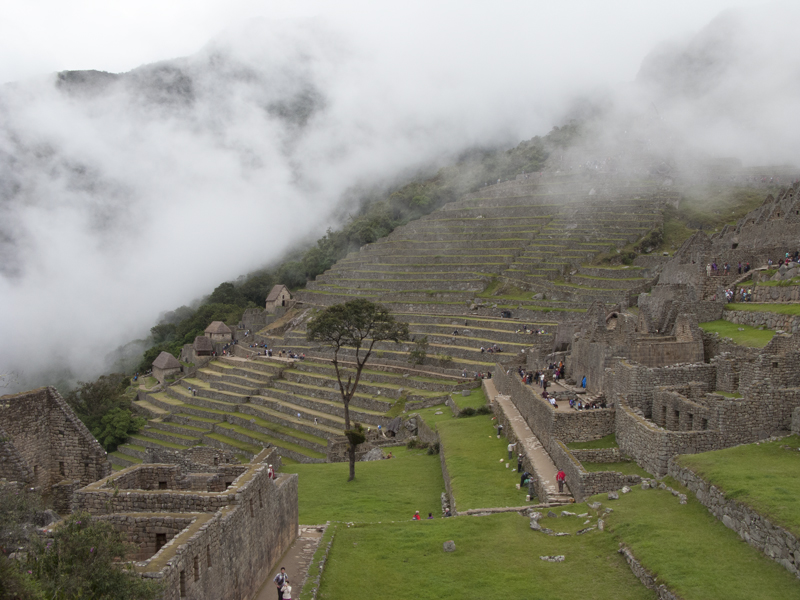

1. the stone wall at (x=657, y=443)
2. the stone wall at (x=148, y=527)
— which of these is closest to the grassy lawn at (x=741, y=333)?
the stone wall at (x=657, y=443)

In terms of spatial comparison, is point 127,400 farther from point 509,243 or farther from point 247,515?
point 247,515

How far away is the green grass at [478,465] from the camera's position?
1453 centimetres

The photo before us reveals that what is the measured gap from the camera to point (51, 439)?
9.77 meters

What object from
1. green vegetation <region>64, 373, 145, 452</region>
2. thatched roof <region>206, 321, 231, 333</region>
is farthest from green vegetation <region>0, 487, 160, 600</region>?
thatched roof <region>206, 321, 231, 333</region>

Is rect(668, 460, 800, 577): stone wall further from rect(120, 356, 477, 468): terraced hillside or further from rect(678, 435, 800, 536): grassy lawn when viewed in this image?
rect(120, 356, 477, 468): terraced hillside

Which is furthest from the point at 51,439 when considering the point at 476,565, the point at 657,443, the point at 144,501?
the point at 657,443

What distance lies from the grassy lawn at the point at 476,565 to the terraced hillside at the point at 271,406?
18016 mm

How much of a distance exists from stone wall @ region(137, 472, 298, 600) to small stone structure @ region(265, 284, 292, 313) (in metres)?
48.6

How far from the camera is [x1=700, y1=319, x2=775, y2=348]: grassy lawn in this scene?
51.3 feet

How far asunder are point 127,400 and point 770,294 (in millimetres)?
42060

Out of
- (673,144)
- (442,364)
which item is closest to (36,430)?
(442,364)

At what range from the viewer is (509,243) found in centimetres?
5038

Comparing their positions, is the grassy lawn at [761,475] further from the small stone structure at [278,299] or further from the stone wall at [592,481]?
the small stone structure at [278,299]

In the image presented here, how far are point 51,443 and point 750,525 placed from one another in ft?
32.3
